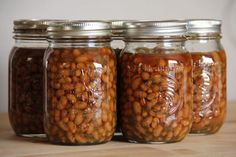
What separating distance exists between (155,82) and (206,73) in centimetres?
14

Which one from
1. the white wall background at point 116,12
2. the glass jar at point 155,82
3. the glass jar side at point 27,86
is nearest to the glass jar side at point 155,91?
the glass jar at point 155,82

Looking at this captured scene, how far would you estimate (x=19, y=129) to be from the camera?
3.64 ft

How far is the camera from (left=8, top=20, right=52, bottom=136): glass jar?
1.09 meters

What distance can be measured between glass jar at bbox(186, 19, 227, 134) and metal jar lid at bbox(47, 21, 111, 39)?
17cm

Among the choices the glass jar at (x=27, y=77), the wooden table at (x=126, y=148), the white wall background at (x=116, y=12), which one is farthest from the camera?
the white wall background at (x=116, y=12)

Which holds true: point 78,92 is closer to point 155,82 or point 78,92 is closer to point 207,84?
point 155,82

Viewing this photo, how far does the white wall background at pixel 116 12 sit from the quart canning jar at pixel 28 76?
313 millimetres

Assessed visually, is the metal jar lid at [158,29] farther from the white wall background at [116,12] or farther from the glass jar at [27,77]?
the white wall background at [116,12]

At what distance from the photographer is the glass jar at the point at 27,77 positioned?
109cm

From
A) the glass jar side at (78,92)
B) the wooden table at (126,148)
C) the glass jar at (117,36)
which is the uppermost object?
the glass jar at (117,36)

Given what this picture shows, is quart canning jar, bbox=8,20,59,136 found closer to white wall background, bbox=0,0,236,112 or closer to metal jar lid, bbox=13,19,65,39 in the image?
metal jar lid, bbox=13,19,65,39

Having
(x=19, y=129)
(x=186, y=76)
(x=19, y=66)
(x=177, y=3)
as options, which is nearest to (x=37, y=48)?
(x=19, y=66)

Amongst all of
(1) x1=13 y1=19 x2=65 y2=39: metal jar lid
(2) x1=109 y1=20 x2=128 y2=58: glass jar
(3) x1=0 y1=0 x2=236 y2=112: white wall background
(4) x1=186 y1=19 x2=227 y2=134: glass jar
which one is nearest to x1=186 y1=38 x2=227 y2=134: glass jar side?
(4) x1=186 y1=19 x2=227 y2=134: glass jar

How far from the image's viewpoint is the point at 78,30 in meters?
1.00
